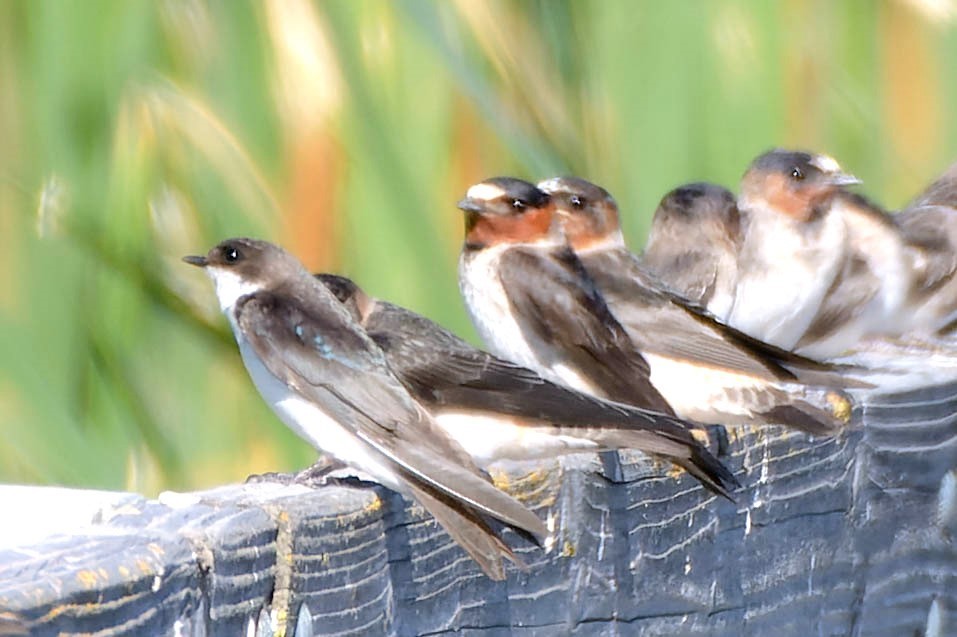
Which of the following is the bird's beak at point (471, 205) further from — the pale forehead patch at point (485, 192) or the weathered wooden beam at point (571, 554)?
the weathered wooden beam at point (571, 554)

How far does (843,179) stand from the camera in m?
4.58

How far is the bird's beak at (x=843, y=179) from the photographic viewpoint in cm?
447

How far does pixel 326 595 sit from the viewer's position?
1.89 m

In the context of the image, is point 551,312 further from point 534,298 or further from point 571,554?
point 571,554

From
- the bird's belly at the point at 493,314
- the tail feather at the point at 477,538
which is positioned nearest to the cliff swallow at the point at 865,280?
the bird's belly at the point at 493,314

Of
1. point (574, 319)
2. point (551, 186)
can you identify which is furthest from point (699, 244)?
point (574, 319)

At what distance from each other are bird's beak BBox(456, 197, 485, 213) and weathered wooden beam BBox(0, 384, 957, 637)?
3.37ft

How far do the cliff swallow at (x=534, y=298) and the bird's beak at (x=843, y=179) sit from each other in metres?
0.69

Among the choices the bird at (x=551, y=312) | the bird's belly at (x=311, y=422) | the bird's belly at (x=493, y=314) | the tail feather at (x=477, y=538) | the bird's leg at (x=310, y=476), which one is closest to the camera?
the tail feather at (x=477, y=538)

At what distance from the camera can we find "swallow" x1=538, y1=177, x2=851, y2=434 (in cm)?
327

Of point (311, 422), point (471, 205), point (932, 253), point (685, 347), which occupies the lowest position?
point (311, 422)

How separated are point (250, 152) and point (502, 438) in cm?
74

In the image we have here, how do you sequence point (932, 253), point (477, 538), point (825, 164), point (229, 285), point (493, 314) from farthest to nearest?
point (932, 253), point (825, 164), point (493, 314), point (229, 285), point (477, 538)

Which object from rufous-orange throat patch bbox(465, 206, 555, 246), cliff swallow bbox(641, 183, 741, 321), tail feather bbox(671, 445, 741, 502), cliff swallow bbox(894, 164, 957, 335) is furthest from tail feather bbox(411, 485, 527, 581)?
cliff swallow bbox(894, 164, 957, 335)
